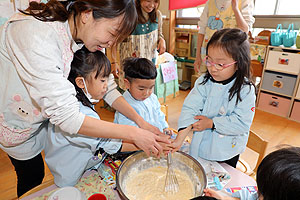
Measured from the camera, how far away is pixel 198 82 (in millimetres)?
1163

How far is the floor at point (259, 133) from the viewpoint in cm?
183

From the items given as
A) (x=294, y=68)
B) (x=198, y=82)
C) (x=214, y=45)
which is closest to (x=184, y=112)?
(x=198, y=82)

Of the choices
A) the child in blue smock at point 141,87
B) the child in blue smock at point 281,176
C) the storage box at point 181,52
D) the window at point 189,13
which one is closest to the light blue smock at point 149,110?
the child in blue smock at point 141,87

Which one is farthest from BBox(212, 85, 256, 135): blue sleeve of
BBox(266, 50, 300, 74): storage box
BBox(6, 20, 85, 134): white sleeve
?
BBox(266, 50, 300, 74): storage box

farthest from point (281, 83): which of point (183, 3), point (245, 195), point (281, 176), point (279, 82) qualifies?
point (281, 176)

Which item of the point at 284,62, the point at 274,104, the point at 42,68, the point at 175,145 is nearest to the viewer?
the point at 42,68

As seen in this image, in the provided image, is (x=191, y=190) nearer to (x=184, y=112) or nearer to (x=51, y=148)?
(x=184, y=112)

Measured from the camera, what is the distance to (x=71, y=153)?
91 cm

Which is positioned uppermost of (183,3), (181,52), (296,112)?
(183,3)

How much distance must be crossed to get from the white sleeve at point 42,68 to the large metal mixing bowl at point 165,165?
293 mm

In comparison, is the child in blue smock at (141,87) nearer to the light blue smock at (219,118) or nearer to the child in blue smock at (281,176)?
the light blue smock at (219,118)

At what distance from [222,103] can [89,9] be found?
2.47 feet

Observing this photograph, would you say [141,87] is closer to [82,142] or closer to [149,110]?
[149,110]

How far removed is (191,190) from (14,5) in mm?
2292
